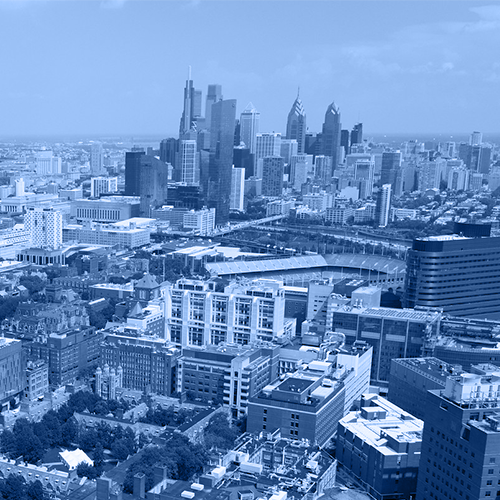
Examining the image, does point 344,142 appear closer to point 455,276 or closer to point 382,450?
point 455,276

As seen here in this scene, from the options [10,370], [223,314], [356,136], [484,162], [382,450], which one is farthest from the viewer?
[356,136]

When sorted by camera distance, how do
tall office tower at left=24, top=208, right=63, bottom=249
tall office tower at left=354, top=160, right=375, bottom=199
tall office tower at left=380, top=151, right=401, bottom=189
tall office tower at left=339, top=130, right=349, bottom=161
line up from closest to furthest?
tall office tower at left=24, top=208, right=63, bottom=249
tall office tower at left=380, top=151, right=401, bottom=189
tall office tower at left=354, top=160, right=375, bottom=199
tall office tower at left=339, top=130, right=349, bottom=161

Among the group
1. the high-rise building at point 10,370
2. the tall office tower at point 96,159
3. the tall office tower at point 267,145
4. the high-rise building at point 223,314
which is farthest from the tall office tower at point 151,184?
the high-rise building at point 10,370

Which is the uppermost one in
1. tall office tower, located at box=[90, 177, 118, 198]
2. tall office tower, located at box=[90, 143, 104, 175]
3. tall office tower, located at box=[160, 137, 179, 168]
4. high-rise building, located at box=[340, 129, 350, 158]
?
high-rise building, located at box=[340, 129, 350, 158]

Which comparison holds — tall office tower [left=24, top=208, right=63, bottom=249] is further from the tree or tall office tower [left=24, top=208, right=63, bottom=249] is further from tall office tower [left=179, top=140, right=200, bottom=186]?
the tree

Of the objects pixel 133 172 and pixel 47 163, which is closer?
pixel 133 172

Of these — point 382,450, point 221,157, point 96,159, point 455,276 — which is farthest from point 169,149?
point 382,450

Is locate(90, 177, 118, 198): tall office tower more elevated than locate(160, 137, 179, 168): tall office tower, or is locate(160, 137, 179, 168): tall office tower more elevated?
locate(160, 137, 179, 168): tall office tower

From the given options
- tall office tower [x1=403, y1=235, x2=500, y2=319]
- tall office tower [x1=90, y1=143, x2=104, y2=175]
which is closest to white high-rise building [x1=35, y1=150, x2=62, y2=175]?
tall office tower [x1=90, y1=143, x2=104, y2=175]

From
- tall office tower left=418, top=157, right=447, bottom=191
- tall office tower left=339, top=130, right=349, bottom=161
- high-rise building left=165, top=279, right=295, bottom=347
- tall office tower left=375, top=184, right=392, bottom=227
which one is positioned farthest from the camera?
tall office tower left=339, top=130, right=349, bottom=161
